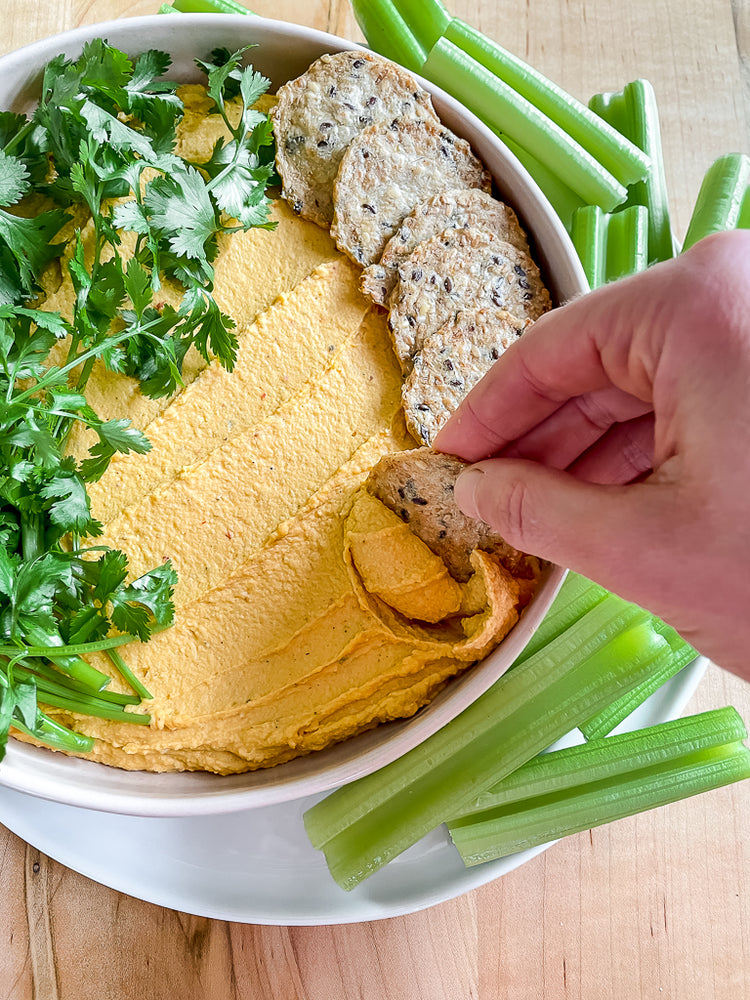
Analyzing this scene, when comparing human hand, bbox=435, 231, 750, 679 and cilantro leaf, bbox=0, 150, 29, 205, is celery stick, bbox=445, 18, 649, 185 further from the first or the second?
cilantro leaf, bbox=0, 150, 29, 205

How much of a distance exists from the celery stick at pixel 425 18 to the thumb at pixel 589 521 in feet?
4.33

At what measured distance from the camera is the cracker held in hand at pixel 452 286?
1.98 meters

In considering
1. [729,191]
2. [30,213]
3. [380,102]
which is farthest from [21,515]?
[729,191]

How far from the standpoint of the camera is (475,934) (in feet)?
→ 7.32

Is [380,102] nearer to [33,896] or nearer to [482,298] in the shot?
[482,298]

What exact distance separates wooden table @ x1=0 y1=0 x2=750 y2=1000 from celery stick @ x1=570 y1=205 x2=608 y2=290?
1.33 ft

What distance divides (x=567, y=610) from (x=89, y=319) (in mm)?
1265

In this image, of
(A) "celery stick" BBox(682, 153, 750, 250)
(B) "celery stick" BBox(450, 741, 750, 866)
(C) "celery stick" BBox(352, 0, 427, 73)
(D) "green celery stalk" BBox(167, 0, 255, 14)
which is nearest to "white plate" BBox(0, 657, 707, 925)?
(B) "celery stick" BBox(450, 741, 750, 866)

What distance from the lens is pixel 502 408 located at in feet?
5.43

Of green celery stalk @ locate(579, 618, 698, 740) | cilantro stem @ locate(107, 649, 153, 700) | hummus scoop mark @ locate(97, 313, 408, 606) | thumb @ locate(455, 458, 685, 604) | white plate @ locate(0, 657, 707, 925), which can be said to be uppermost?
thumb @ locate(455, 458, 685, 604)

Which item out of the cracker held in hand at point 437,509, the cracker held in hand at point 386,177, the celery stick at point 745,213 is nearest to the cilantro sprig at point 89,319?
the cracker held in hand at point 386,177

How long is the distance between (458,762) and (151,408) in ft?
3.52

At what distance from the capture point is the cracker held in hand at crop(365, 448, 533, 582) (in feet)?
6.02

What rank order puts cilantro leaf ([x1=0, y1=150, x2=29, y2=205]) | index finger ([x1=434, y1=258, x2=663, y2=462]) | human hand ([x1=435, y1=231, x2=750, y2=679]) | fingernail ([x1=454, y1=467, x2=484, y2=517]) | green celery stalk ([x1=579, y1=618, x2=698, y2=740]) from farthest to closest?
green celery stalk ([x1=579, y1=618, x2=698, y2=740]) → cilantro leaf ([x1=0, y1=150, x2=29, y2=205]) → fingernail ([x1=454, y1=467, x2=484, y2=517]) → index finger ([x1=434, y1=258, x2=663, y2=462]) → human hand ([x1=435, y1=231, x2=750, y2=679])
